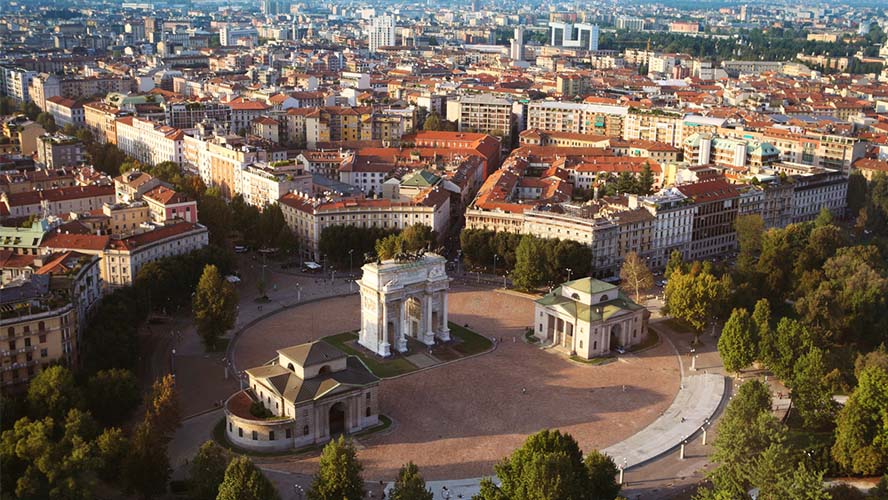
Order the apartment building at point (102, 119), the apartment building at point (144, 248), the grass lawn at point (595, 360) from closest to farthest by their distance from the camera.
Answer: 1. the grass lawn at point (595, 360)
2. the apartment building at point (144, 248)
3. the apartment building at point (102, 119)

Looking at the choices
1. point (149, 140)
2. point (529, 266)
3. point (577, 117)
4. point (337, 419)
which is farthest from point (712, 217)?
point (149, 140)

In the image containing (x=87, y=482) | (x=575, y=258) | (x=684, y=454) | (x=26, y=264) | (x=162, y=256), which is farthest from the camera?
(x=575, y=258)

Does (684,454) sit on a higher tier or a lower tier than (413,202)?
lower

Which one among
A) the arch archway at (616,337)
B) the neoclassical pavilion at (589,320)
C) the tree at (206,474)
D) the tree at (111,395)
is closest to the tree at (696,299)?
the neoclassical pavilion at (589,320)

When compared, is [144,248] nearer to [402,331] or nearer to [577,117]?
[402,331]

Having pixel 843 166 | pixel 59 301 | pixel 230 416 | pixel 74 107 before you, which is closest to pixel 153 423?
pixel 230 416

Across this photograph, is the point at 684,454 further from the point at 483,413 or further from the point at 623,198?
the point at 623,198

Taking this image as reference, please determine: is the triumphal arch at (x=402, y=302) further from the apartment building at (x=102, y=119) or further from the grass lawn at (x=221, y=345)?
the apartment building at (x=102, y=119)
